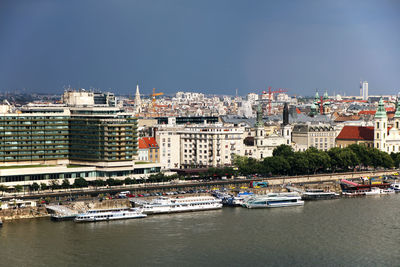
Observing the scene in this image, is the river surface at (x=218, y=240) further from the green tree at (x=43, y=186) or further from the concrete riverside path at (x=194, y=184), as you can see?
the green tree at (x=43, y=186)

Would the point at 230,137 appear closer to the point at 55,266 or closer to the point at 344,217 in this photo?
the point at 344,217

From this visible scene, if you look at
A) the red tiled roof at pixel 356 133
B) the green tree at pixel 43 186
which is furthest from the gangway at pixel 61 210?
the red tiled roof at pixel 356 133

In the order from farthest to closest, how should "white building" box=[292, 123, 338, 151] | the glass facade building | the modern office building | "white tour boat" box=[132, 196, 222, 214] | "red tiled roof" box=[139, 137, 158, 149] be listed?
"white building" box=[292, 123, 338, 151], "red tiled roof" box=[139, 137, 158, 149], the glass facade building, the modern office building, "white tour boat" box=[132, 196, 222, 214]

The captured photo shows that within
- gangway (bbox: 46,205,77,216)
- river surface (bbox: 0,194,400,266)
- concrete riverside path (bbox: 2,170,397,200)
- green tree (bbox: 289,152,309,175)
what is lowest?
river surface (bbox: 0,194,400,266)

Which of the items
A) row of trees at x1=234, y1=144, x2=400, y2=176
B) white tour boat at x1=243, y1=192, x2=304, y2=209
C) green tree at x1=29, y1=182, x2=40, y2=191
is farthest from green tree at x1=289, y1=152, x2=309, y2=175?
green tree at x1=29, y1=182, x2=40, y2=191

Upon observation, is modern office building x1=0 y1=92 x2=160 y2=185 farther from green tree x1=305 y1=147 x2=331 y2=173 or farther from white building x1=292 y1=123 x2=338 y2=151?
white building x1=292 y1=123 x2=338 y2=151

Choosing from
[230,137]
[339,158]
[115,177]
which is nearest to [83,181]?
[115,177]
